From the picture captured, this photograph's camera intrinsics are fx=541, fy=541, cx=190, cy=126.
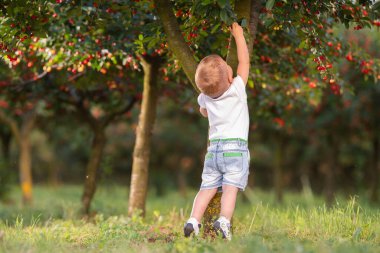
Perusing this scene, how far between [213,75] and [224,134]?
0.61 meters

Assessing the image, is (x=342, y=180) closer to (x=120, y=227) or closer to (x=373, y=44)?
(x=373, y=44)

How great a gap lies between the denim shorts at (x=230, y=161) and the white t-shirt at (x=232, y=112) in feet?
0.26

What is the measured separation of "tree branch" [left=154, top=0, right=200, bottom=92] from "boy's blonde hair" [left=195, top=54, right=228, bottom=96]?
0.68 m

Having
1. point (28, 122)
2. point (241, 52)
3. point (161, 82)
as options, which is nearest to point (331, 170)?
point (28, 122)

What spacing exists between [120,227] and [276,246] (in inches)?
92.4

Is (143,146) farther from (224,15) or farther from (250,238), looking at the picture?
(250,238)

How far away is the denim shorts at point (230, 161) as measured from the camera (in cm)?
543

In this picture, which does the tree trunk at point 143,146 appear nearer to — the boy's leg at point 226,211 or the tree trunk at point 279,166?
the boy's leg at point 226,211

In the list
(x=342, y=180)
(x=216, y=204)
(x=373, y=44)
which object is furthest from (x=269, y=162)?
(x=216, y=204)

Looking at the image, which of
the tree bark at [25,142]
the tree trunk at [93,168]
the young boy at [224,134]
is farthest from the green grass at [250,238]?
the tree bark at [25,142]

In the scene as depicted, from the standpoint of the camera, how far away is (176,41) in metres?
6.29

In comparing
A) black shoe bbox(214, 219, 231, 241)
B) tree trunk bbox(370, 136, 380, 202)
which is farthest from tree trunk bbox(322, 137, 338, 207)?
black shoe bbox(214, 219, 231, 241)

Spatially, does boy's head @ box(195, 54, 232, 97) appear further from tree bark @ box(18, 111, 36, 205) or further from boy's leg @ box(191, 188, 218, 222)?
tree bark @ box(18, 111, 36, 205)

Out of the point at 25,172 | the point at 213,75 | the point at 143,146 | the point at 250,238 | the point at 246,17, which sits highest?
the point at 246,17
